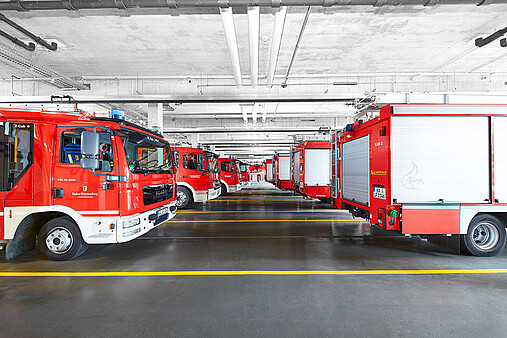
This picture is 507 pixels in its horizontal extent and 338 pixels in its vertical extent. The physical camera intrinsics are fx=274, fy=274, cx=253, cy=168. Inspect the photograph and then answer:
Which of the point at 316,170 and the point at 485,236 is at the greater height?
the point at 316,170

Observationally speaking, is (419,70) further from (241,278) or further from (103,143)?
(103,143)

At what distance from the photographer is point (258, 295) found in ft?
12.3

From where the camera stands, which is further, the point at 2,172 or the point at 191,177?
the point at 191,177

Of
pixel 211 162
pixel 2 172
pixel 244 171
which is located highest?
pixel 211 162

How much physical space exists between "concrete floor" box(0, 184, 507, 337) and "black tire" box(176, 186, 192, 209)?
214 inches

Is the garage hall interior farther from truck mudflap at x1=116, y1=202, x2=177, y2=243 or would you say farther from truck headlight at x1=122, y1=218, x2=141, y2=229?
truck headlight at x1=122, y1=218, x2=141, y2=229

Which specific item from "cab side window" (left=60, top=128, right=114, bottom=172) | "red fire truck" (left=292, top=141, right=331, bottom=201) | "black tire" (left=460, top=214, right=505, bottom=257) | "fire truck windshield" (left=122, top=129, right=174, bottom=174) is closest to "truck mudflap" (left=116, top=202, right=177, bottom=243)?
"fire truck windshield" (left=122, top=129, right=174, bottom=174)

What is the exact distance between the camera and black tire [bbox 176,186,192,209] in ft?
38.4

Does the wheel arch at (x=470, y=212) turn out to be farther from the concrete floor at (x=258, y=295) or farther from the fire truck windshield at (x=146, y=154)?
the fire truck windshield at (x=146, y=154)

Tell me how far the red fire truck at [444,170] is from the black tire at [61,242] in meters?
5.64

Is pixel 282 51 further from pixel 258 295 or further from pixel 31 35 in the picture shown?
pixel 258 295

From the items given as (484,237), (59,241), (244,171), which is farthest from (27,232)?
(244,171)

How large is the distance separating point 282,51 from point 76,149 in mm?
6030

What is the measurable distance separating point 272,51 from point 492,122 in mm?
4758
